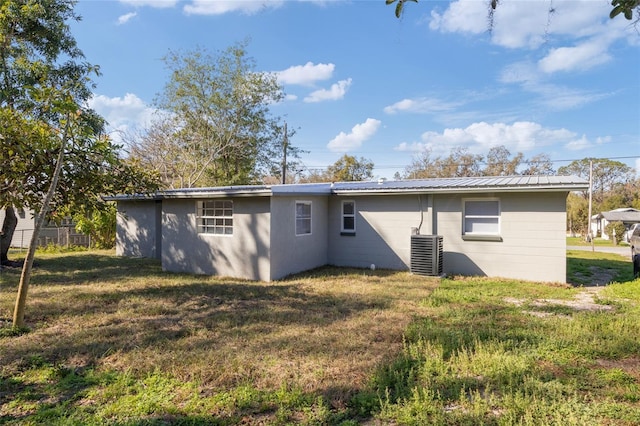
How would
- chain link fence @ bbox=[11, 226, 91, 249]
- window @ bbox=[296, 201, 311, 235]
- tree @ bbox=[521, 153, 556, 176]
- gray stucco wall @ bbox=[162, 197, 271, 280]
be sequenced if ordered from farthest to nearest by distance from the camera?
tree @ bbox=[521, 153, 556, 176] < chain link fence @ bbox=[11, 226, 91, 249] < window @ bbox=[296, 201, 311, 235] < gray stucco wall @ bbox=[162, 197, 271, 280]

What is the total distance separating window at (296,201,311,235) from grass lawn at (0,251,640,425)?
2.99 m

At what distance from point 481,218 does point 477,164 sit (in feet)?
95.6

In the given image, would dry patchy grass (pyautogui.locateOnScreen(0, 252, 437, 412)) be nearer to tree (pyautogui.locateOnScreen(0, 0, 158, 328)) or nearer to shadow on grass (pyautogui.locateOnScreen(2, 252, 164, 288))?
shadow on grass (pyautogui.locateOnScreen(2, 252, 164, 288))

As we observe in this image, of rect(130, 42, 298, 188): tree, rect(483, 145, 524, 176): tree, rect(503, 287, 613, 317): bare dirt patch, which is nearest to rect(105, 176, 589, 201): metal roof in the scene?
rect(503, 287, 613, 317): bare dirt patch

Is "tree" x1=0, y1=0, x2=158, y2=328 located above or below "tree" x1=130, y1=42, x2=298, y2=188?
below

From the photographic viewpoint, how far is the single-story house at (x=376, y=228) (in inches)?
362

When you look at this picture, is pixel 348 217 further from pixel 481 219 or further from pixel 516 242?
pixel 516 242

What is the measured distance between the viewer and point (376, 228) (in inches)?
445

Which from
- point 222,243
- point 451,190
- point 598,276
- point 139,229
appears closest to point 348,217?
point 451,190

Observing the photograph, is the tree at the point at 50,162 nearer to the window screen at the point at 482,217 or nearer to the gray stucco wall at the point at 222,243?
the gray stucco wall at the point at 222,243

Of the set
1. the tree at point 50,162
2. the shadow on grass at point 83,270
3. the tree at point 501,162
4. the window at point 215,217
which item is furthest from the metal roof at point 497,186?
the tree at point 501,162

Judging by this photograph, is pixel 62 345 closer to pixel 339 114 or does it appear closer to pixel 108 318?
pixel 108 318

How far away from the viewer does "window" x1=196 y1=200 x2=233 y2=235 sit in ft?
32.4

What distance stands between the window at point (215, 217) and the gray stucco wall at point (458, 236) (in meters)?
3.54
